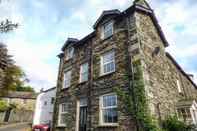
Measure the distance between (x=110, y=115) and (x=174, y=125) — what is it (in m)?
3.91

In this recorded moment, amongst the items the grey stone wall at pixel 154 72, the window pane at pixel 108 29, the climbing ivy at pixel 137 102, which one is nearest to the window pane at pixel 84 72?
the window pane at pixel 108 29

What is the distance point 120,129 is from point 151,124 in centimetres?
209

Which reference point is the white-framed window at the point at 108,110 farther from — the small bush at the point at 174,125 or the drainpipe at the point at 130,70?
the small bush at the point at 174,125

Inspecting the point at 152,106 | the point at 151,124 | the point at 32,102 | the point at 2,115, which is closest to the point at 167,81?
the point at 152,106

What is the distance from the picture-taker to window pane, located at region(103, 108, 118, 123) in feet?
35.7

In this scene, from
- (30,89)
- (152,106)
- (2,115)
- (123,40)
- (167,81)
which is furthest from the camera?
(30,89)

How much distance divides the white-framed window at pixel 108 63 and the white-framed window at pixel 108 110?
2001mm

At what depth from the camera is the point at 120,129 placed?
33.3 feet

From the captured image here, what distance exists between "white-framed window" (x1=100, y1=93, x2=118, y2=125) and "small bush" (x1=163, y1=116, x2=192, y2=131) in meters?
3.01

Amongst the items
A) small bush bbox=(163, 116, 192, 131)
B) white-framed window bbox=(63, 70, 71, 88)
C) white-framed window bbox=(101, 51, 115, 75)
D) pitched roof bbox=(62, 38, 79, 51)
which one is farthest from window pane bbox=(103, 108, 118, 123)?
pitched roof bbox=(62, 38, 79, 51)

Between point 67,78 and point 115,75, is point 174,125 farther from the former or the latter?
point 67,78

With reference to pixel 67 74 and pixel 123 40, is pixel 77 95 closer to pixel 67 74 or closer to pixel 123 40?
pixel 67 74

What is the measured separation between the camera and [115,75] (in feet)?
38.7

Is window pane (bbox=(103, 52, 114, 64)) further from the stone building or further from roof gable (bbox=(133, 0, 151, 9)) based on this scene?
roof gable (bbox=(133, 0, 151, 9))
